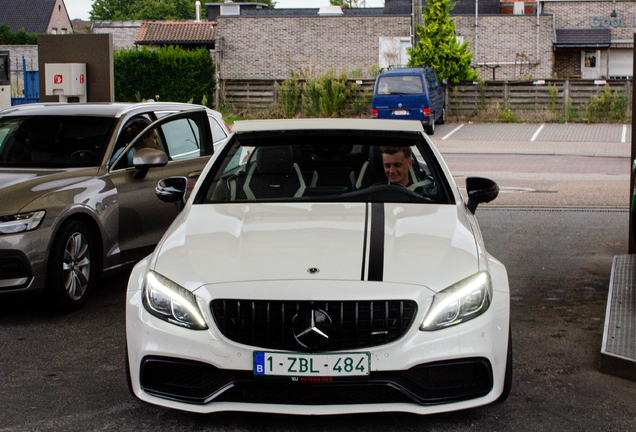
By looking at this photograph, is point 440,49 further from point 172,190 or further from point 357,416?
point 357,416

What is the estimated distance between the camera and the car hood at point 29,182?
226 inches

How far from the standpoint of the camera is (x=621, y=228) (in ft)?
32.1

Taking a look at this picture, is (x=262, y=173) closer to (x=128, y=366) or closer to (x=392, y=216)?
(x=392, y=216)

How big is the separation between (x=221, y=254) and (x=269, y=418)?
81cm

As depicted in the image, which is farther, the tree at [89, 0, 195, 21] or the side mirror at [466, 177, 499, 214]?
the tree at [89, 0, 195, 21]

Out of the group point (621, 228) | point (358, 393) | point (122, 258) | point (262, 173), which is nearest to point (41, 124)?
point (122, 258)

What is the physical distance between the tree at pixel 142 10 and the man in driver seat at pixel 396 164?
330 feet

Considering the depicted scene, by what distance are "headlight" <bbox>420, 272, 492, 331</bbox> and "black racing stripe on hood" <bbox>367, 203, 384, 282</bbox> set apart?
10.6 inches

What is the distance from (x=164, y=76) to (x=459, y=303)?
32891 mm

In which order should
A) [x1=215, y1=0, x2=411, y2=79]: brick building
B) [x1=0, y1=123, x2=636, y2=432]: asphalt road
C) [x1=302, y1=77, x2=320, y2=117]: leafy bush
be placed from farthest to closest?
[x1=215, y1=0, x2=411, y2=79]: brick building → [x1=302, y1=77, x2=320, y2=117]: leafy bush → [x1=0, y1=123, x2=636, y2=432]: asphalt road

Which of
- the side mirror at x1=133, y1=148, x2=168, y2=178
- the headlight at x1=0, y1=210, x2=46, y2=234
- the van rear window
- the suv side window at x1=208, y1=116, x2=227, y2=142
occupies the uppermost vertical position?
the van rear window

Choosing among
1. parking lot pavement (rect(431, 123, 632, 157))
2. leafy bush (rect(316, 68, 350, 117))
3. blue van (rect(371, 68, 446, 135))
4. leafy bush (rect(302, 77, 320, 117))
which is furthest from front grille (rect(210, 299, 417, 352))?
leafy bush (rect(302, 77, 320, 117))

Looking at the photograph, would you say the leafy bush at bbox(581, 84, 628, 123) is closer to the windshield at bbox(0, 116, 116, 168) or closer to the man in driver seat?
the windshield at bbox(0, 116, 116, 168)

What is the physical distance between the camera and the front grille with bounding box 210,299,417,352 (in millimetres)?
3537
